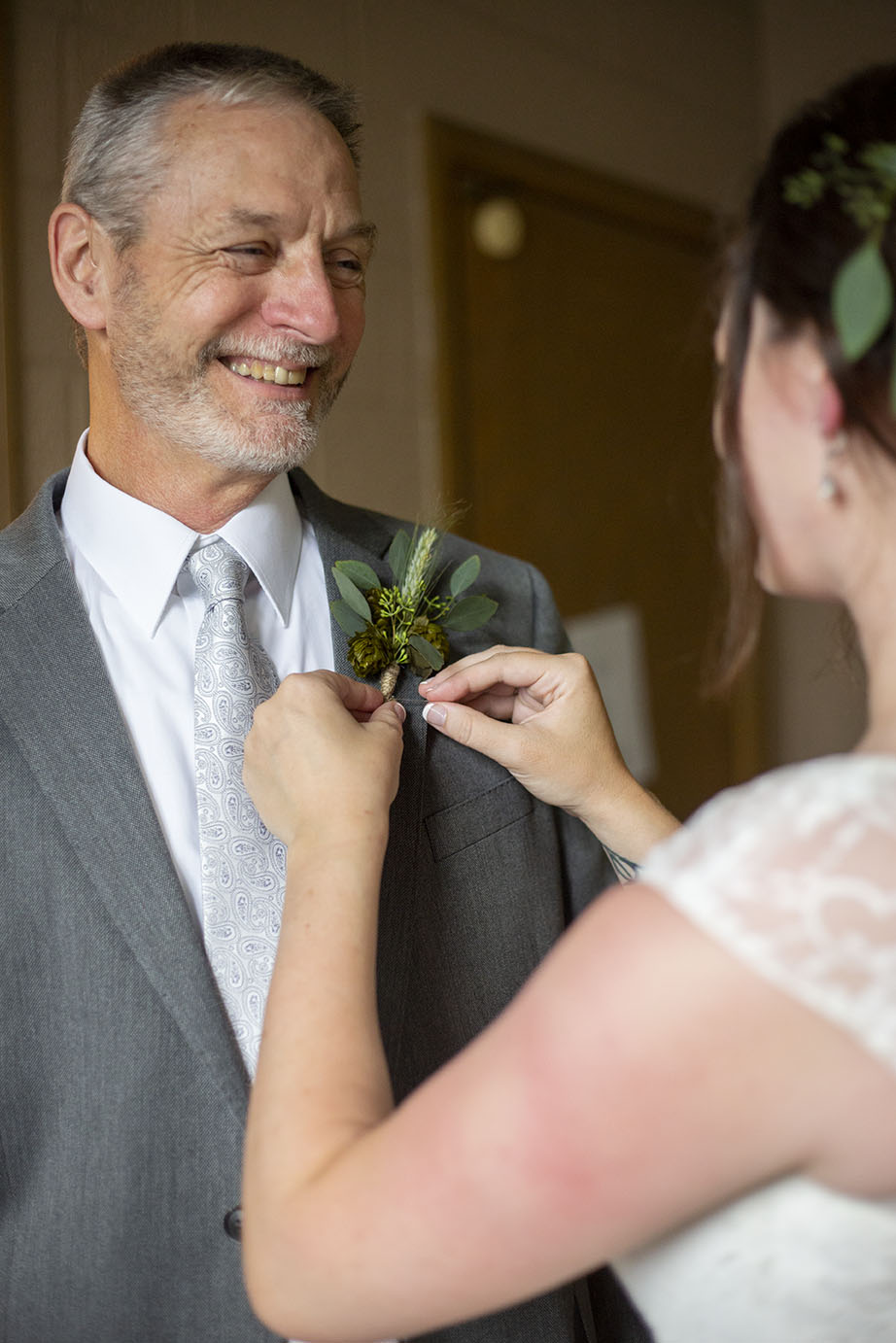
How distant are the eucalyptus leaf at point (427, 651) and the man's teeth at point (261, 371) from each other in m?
0.31

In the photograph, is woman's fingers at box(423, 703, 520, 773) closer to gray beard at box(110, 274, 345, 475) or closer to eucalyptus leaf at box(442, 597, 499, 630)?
eucalyptus leaf at box(442, 597, 499, 630)

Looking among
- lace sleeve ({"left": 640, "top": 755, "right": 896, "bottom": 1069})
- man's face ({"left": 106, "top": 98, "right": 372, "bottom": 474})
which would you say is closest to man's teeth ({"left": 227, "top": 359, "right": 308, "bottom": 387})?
man's face ({"left": 106, "top": 98, "right": 372, "bottom": 474})

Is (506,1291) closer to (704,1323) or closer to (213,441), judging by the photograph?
(704,1323)

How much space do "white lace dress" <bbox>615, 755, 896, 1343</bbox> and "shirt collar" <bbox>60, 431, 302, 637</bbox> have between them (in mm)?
717

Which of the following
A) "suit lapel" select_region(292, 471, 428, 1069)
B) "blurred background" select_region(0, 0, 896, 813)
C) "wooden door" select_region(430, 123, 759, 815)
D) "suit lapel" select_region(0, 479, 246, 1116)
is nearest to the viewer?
"suit lapel" select_region(0, 479, 246, 1116)

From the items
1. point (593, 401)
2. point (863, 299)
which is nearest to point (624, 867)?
point (863, 299)

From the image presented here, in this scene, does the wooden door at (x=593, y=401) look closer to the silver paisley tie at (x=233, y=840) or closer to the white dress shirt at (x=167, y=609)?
the white dress shirt at (x=167, y=609)

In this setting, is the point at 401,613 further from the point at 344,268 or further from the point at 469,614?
the point at 344,268

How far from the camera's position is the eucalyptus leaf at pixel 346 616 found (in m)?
1.34

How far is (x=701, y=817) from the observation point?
0.80 metres

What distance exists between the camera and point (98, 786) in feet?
3.84

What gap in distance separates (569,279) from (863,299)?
2.57 meters

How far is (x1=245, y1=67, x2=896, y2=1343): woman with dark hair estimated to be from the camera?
0.70 m

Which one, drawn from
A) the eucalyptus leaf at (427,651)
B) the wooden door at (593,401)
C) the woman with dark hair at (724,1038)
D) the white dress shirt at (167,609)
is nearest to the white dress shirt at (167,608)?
the white dress shirt at (167,609)
